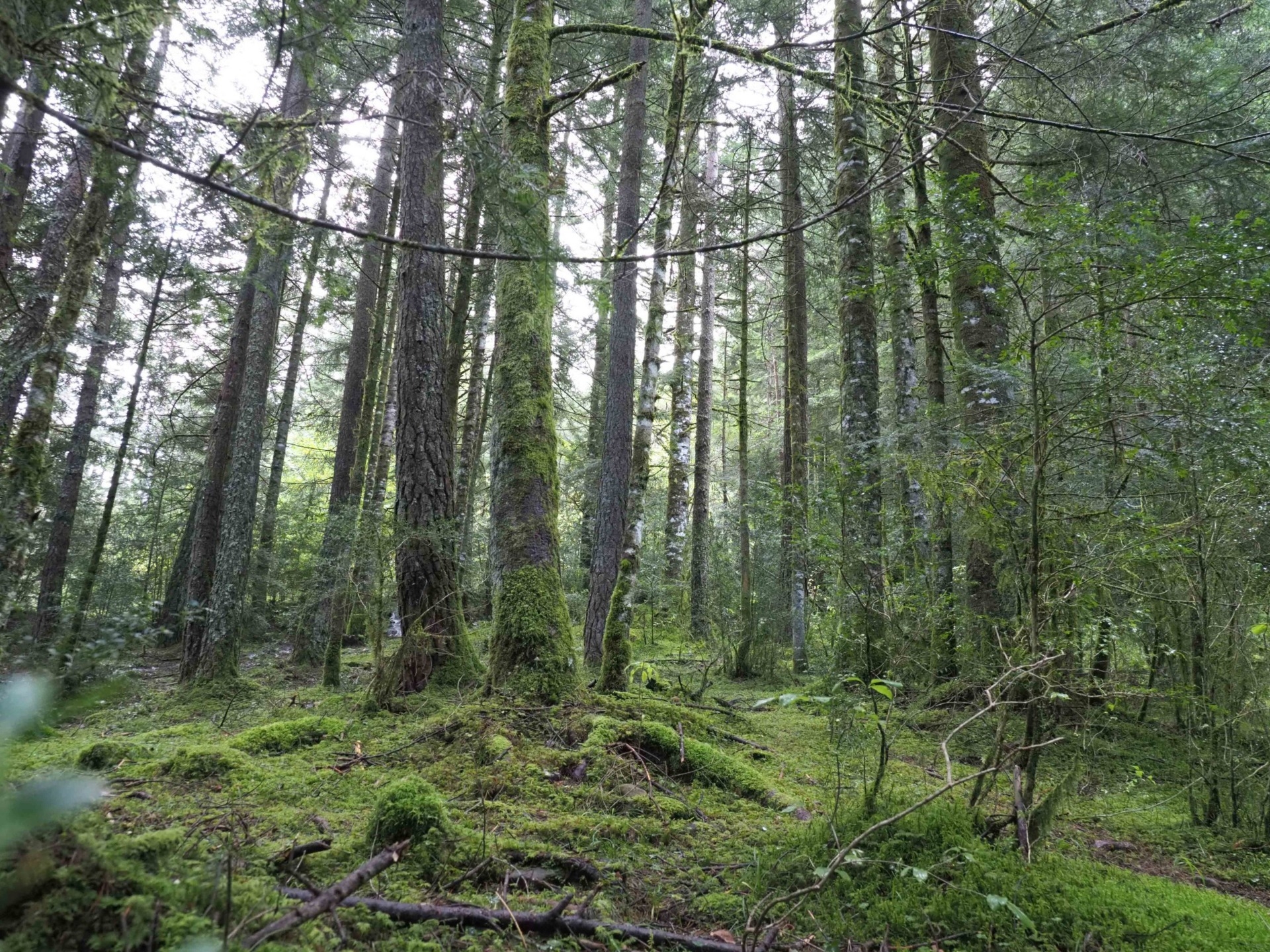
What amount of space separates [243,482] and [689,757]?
7436 mm

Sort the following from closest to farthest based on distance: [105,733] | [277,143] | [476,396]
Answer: [277,143]
[105,733]
[476,396]

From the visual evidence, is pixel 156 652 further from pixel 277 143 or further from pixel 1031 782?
pixel 1031 782

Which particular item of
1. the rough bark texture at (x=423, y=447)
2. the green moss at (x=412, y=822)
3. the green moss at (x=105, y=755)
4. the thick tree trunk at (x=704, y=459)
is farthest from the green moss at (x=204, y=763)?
the thick tree trunk at (x=704, y=459)

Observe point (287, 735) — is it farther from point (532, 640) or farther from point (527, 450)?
point (527, 450)

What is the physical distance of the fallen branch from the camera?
2125mm

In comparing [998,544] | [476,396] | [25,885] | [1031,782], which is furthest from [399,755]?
[476,396]

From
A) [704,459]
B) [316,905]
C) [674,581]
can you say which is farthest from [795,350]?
[316,905]

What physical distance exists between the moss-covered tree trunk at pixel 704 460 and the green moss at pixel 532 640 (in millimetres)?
5515

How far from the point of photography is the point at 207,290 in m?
5.26

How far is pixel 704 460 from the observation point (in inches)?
504

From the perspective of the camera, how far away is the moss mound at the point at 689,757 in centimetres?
385

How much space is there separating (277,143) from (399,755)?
12.3 ft

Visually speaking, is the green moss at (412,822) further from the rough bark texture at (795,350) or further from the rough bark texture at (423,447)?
the rough bark texture at (795,350)

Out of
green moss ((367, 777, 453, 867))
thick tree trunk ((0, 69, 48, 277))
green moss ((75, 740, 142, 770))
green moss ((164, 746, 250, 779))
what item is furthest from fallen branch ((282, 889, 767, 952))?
thick tree trunk ((0, 69, 48, 277))
